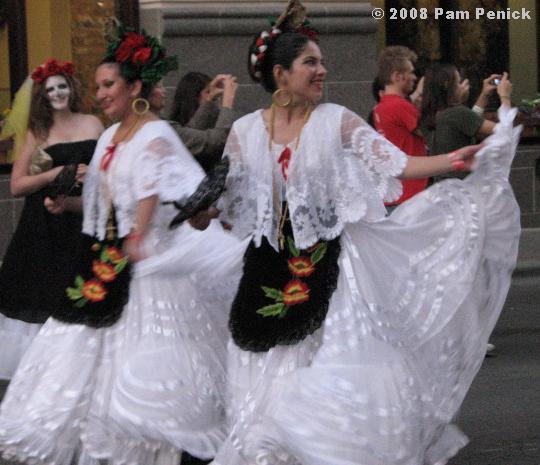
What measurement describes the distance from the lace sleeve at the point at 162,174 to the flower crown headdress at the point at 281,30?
0.48 m

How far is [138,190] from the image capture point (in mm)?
5977

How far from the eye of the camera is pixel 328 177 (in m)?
5.78

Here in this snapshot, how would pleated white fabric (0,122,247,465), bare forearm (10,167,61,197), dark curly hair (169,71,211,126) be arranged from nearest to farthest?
pleated white fabric (0,122,247,465), bare forearm (10,167,61,197), dark curly hair (169,71,211,126)

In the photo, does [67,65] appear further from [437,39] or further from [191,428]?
[437,39]

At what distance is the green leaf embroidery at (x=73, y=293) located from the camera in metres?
6.16

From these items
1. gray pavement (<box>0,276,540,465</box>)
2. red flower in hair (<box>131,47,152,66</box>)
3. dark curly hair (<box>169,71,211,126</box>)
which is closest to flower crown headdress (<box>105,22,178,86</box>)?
red flower in hair (<box>131,47,152,66</box>)

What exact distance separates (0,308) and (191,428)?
2.57 meters

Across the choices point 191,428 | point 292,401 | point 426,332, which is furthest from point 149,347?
point 426,332

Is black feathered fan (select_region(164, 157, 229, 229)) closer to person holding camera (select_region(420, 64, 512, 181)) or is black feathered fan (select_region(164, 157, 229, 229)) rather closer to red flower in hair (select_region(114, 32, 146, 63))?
red flower in hair (select_region(114, 32, 146, 63))

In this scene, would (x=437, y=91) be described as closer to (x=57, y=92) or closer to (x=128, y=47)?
(x=57, y=92)

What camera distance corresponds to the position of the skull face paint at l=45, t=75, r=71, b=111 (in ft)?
25.7

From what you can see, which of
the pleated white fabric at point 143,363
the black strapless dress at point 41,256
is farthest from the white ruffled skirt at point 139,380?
the black strapless dress at point 41,256

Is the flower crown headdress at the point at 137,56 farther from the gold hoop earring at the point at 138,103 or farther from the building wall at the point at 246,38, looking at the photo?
the building wall at the point at 246,38

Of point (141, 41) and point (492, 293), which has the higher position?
point (141, 41)
